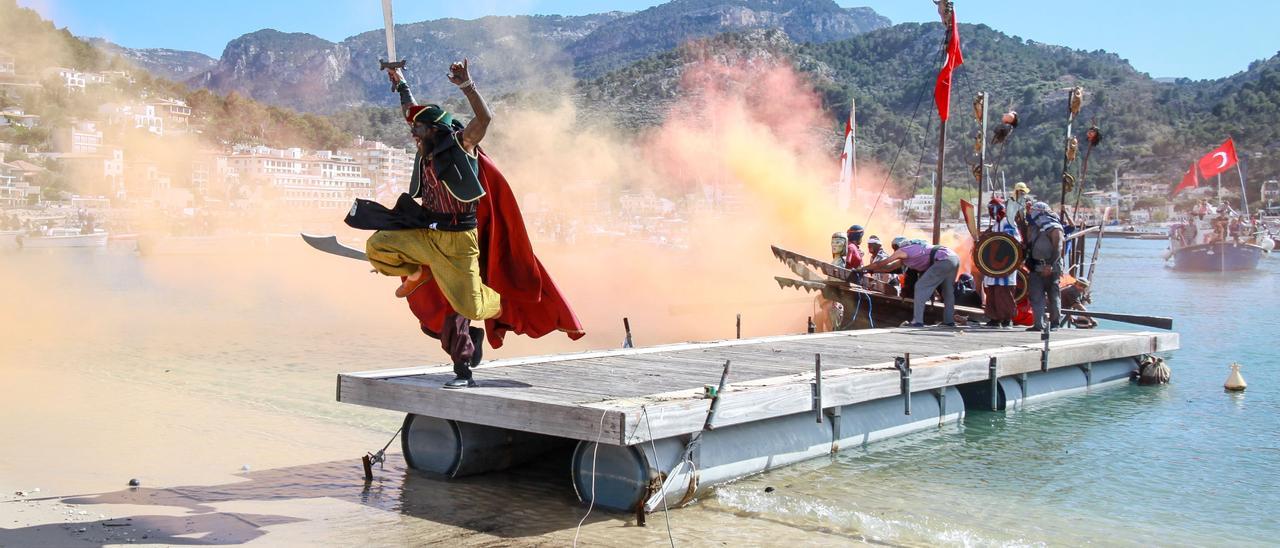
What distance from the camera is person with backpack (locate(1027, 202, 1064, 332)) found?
1563 cm

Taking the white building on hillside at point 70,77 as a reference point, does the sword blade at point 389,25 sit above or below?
below

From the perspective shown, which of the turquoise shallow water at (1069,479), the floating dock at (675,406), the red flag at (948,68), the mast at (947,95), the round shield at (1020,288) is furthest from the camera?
the red flag at (948,68)

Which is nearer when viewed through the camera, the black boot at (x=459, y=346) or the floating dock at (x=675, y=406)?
the floating dock at (x=675, y=406)

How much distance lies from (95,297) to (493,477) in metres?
24.1

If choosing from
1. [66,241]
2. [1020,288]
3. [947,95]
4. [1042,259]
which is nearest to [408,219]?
[1042,259]

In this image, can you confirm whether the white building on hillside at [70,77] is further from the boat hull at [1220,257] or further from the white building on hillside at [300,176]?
the boat hull at [1220,257]

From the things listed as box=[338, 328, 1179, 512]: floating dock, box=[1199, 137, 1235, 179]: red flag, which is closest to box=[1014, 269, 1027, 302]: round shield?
box=[338, 328, 1179, 512]: floating dock

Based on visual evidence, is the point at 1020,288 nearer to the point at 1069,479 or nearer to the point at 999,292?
the point at 999,292

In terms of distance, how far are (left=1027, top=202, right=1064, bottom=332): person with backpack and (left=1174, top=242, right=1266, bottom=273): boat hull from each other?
70017mm

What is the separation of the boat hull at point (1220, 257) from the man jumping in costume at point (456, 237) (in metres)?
79.7

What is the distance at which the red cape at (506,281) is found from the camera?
8.63m

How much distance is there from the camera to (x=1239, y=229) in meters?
82.5

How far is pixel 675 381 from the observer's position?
9664 millimetres

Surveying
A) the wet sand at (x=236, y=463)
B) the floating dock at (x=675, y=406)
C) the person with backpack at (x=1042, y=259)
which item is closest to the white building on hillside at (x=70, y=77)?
the wet sand at (x=236, y=463)
